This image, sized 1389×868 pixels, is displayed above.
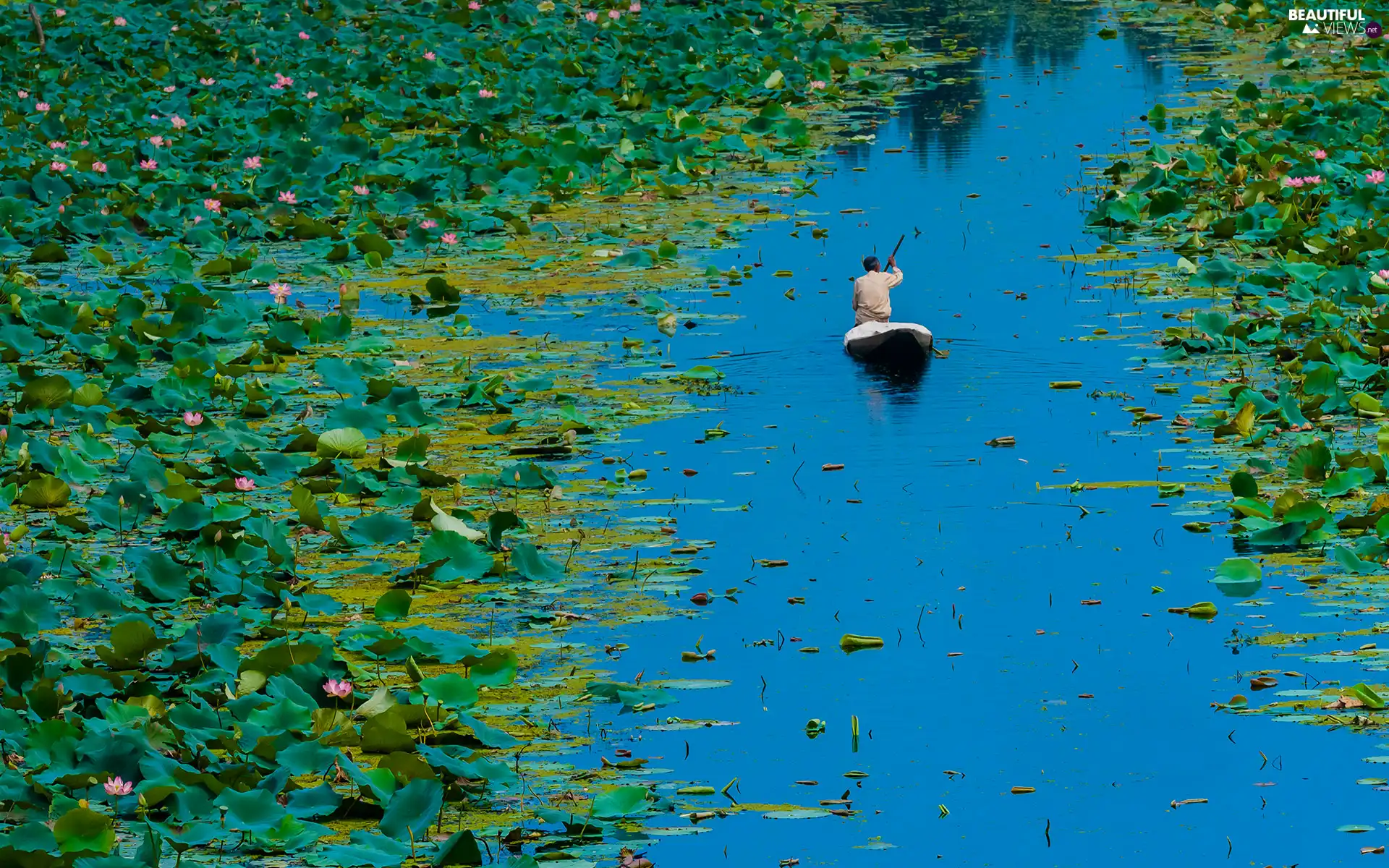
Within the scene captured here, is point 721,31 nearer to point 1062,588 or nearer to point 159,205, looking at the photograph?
point 159,205

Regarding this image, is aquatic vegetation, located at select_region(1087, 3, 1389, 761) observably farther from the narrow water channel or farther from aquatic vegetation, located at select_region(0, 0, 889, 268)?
aquatic vegetation, located at select_region(0, 0, 889, 268)

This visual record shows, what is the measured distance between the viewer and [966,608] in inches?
291

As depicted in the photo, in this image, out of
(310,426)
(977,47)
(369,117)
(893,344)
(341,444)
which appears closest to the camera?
(341,444)

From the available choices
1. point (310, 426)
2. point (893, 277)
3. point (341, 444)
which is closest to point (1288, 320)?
point (893, 277)

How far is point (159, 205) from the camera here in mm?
14516

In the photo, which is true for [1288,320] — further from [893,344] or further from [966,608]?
[966,608]

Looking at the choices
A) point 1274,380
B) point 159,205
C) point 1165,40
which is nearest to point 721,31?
point 1165,40

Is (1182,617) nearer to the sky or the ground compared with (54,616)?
nearer to the ground

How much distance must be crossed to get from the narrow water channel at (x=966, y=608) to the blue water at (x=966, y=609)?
0.01 m

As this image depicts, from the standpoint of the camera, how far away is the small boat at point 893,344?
10844 mm

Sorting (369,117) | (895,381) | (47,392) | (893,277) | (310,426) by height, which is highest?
(369,117)

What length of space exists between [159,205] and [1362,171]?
9.28 meters

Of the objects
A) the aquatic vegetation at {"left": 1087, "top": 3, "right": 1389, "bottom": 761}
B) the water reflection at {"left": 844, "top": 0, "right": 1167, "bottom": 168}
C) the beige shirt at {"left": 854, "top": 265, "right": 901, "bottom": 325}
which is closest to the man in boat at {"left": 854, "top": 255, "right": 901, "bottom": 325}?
the beige shirt at {"left": 854, "top": 265, "right": 901, "bottom": 325}

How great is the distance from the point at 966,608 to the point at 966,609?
0.05ft
